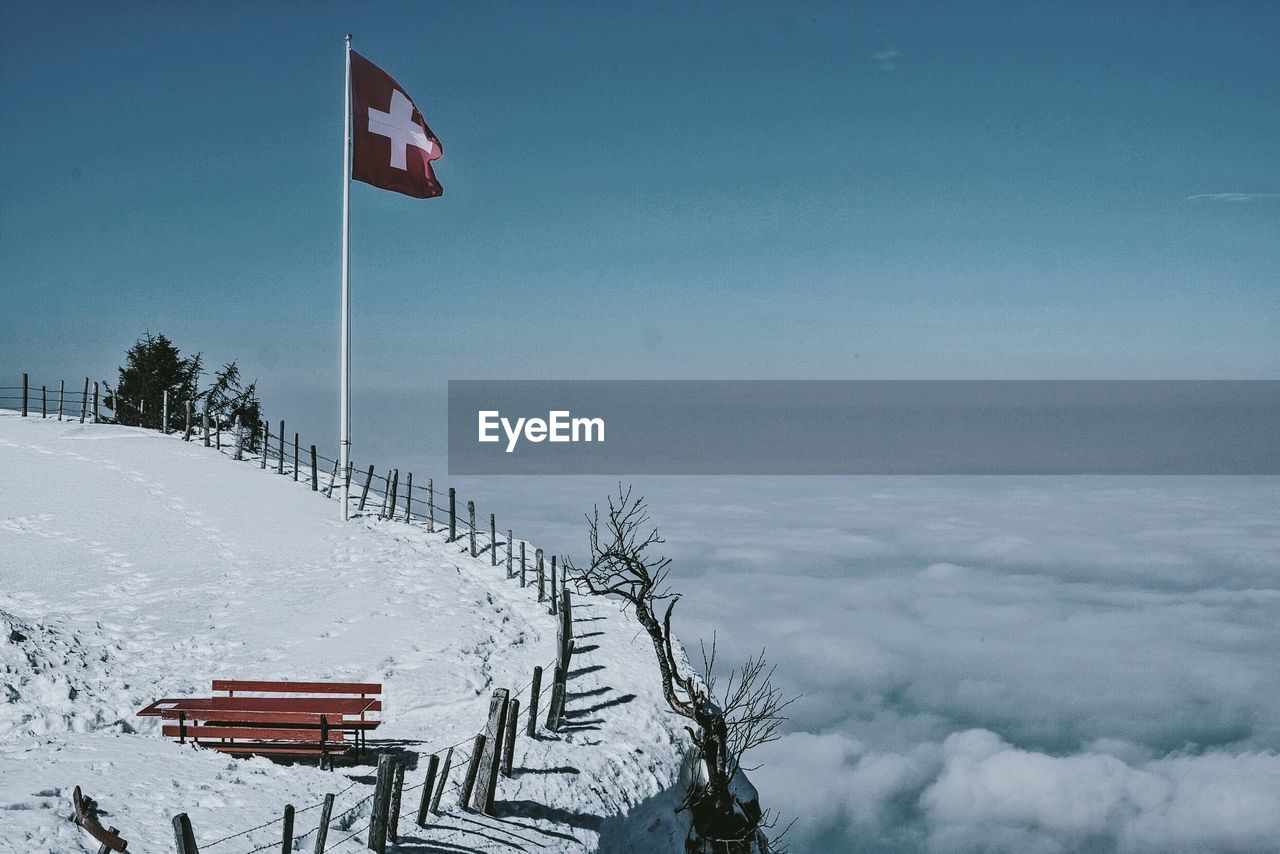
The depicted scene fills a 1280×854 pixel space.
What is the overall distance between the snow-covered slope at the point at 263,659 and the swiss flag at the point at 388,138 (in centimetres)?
982

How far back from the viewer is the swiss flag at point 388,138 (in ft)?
86.0

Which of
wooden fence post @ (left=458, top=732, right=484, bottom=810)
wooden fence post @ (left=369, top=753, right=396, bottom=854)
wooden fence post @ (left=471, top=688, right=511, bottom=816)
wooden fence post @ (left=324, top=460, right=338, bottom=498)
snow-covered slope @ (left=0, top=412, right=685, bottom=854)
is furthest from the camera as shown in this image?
wooden fence post @ (left=324, top=460, right=338, bottom=498)

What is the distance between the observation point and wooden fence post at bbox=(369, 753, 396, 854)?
11.0 metres

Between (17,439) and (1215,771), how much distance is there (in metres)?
187

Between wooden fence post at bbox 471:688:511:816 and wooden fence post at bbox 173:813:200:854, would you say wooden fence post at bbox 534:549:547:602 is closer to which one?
wooden fence post at bbox 471:688:511:816

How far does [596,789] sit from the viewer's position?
15.7 metres

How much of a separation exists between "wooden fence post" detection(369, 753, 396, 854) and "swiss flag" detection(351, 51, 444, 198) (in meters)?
18.9

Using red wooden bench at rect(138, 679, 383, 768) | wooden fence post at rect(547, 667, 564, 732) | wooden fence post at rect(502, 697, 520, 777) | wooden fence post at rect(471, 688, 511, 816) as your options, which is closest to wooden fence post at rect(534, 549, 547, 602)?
wooden fence post at rect(547, 667, 564, 732)

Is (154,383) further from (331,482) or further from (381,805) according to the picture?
(381,805)

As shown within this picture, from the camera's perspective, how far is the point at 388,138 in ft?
87.2

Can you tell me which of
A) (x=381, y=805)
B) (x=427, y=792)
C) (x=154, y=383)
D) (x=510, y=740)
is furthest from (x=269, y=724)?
(x=154, y=383)

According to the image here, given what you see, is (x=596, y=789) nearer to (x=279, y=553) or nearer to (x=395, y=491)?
(x=279, y=553)

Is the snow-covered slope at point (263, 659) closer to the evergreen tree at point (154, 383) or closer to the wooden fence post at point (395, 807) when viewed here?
the wooden fence post at point (395, 807)

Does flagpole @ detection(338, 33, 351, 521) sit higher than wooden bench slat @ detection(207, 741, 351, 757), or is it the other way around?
flagpole @ detection(338, 33, 351, 521)
